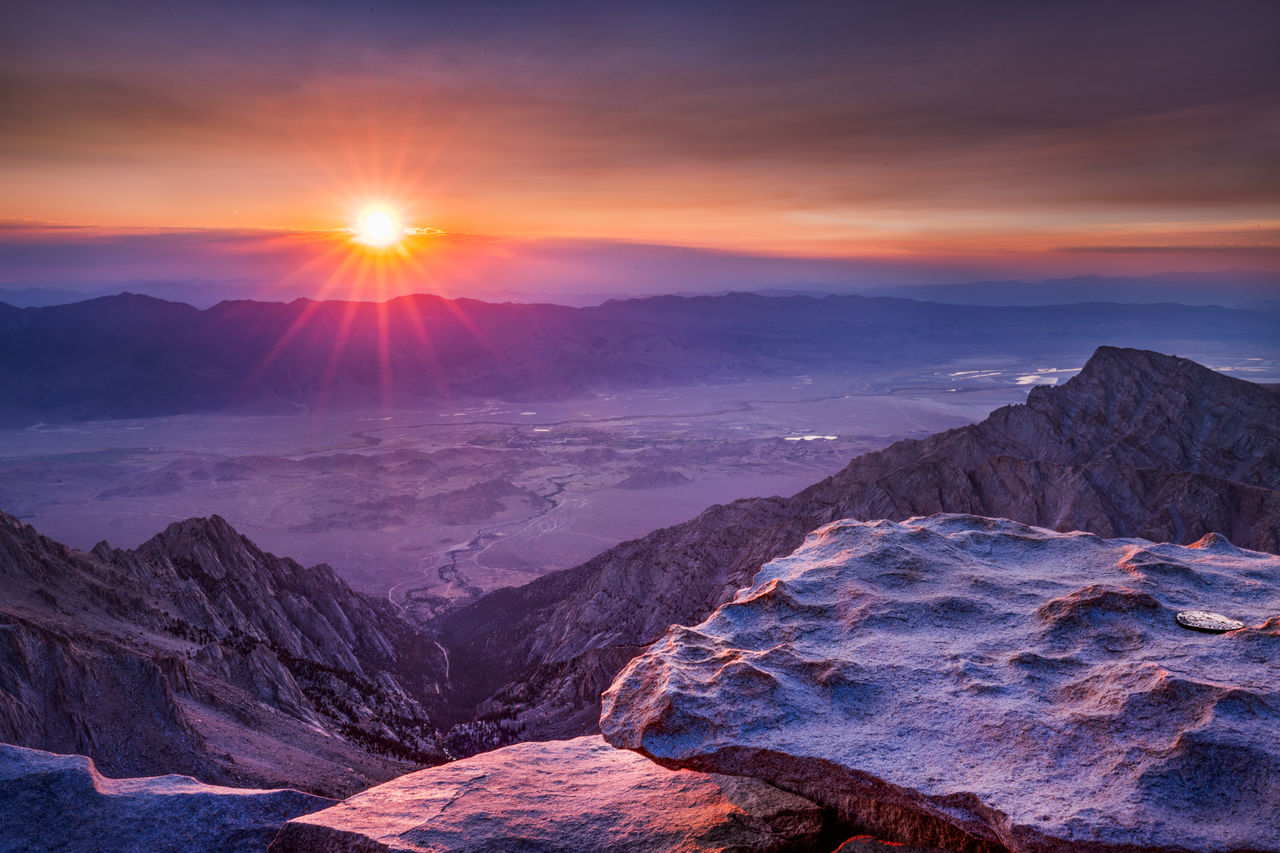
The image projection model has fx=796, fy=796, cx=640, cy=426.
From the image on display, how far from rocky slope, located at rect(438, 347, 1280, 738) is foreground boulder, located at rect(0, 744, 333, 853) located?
25.7 m

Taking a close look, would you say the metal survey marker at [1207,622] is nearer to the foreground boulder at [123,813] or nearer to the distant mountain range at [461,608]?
the foreground boulder at [123,813]

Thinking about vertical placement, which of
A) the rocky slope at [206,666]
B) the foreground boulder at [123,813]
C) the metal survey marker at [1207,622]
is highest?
the metal survey marker at [1207,622]

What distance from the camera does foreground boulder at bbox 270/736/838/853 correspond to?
7.22 metres

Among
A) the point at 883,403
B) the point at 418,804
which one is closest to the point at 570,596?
the point at 418,804

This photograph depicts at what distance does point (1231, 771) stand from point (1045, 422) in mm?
56110

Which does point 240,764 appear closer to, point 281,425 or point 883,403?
point 281,425

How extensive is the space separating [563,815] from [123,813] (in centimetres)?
467

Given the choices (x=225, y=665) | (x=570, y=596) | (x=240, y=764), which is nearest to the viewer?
(x=240, y=764)

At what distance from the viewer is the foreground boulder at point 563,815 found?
23.7 feet

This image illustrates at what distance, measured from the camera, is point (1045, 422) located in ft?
186

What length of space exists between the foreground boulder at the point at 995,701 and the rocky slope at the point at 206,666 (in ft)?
57.9

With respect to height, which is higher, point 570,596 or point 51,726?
point 51,726

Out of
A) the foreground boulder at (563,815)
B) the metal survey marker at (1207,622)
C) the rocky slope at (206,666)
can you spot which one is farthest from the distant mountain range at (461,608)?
the metal survey marker at (1207,622)

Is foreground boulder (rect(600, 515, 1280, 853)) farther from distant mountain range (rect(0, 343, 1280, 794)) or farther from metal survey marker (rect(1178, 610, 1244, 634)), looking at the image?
distant mountain range (rect(0, 343, 1280, 794))
